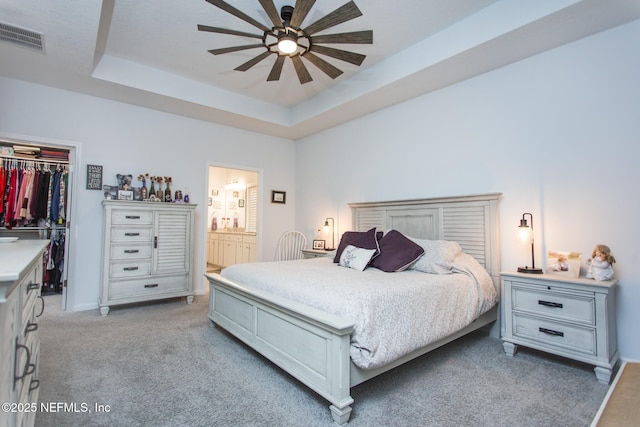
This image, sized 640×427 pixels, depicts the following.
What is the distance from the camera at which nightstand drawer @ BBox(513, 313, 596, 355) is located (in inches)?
88.8

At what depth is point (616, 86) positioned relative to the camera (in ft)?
8.26

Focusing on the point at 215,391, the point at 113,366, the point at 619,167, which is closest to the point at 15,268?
the point at 215,391

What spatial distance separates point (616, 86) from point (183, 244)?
184 inches

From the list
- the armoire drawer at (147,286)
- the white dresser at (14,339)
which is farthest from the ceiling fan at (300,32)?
the armoire drawer at (147,286)

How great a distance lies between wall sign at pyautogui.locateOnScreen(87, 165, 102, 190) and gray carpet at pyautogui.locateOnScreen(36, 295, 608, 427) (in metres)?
1.78

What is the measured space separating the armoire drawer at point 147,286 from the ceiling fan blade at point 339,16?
333 cm

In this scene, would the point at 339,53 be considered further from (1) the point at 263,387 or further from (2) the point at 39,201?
(2) the point at 39,201

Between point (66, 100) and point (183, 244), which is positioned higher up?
point (66, 100)

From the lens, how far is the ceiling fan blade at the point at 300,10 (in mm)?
2152

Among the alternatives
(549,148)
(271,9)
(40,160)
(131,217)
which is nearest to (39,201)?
(40,160)

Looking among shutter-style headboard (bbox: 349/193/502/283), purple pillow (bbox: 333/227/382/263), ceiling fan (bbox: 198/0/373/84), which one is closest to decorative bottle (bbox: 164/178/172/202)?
ceiling fan (bbox: 198/0/373/84)

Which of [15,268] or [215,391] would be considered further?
[215,391]

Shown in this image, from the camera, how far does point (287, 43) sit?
A: 2.58 meters

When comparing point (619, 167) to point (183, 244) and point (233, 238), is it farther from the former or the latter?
point (233, 238)
